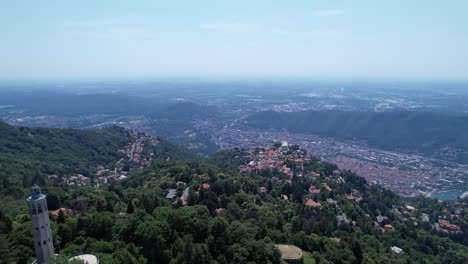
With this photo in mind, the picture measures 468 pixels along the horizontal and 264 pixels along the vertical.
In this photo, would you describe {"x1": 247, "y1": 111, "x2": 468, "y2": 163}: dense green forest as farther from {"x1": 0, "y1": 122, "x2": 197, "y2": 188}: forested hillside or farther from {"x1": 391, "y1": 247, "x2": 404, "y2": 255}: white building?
{"x1": 391, "y1": 247, "x2": 404, "y2": 255}: white building

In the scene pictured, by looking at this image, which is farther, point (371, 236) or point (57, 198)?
point (371, 236)

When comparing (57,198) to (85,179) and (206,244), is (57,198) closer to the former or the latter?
(206,244)

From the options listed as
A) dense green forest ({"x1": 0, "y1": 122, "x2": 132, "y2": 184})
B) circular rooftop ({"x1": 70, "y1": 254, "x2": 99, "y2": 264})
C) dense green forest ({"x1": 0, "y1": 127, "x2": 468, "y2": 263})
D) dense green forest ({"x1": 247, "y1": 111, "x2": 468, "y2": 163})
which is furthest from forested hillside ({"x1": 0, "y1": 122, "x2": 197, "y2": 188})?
dense green forest ({"x1": 247, "y1": 111, "x2": 468, "y2": 163})

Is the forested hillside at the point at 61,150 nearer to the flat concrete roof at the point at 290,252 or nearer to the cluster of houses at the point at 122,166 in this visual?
the cluster of houses at the point at 122,166

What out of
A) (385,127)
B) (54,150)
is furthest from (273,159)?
(385,127)

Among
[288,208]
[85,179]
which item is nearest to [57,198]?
[288,208]
